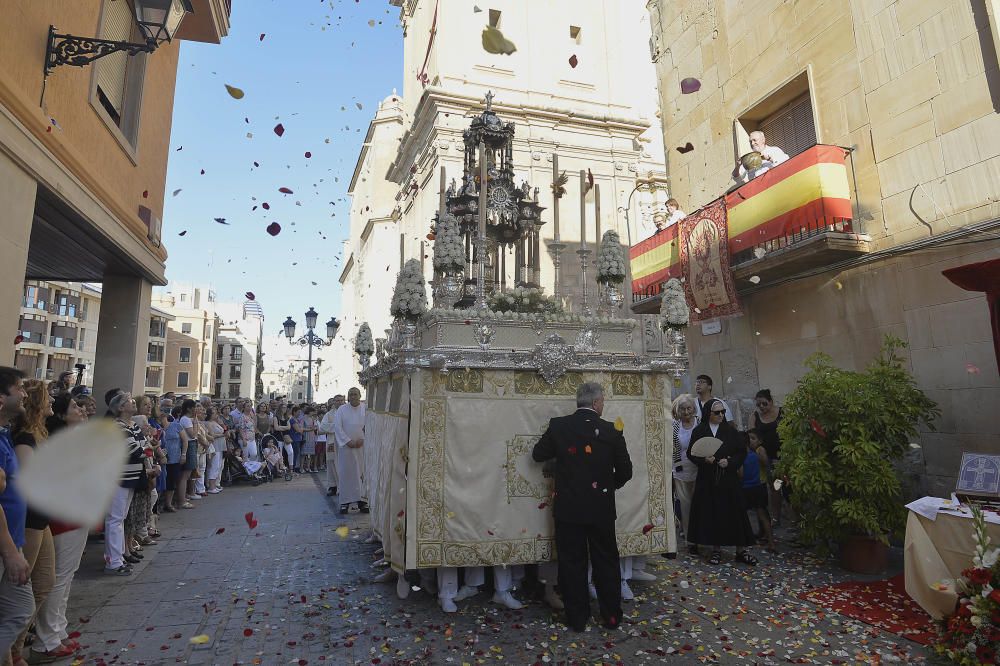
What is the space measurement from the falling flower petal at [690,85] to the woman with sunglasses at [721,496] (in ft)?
24.3

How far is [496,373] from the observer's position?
4.67m

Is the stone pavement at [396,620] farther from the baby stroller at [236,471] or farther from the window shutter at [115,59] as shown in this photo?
the window shutter at [115,59]

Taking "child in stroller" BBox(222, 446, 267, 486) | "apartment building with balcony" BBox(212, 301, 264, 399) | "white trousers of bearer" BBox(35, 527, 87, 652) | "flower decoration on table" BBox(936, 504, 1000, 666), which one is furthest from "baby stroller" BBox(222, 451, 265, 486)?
"apartment building with balcony" BBox(212, 301, 264, 399)

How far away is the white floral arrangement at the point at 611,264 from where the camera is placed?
18.4 feet

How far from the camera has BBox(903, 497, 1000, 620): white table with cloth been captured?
3723 millimetres

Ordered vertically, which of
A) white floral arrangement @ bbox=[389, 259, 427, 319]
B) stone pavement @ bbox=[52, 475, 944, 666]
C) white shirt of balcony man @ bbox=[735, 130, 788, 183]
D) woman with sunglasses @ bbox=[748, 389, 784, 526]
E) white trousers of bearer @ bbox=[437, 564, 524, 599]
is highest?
white shirt of balcony man @ bbox=[735, 130, 788, 183]

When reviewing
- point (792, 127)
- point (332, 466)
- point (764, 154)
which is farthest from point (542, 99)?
point (332, 466)

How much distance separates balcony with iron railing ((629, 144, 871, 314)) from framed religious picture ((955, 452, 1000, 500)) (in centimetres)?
288

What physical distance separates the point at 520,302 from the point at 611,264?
106 centimetres

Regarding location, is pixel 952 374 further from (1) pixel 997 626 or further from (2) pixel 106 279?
(2) pixel 106 279

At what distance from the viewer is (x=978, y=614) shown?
3.18m

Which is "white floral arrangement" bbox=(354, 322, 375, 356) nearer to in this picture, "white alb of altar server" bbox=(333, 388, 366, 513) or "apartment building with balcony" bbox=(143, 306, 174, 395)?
"white alb of altar server" bbox=(333, 388, 366, 513)

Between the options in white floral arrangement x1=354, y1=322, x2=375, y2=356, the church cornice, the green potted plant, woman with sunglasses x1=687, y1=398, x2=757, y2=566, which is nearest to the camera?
→ the green potted plant

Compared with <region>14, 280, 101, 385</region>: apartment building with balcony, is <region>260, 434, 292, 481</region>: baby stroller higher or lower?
lower
